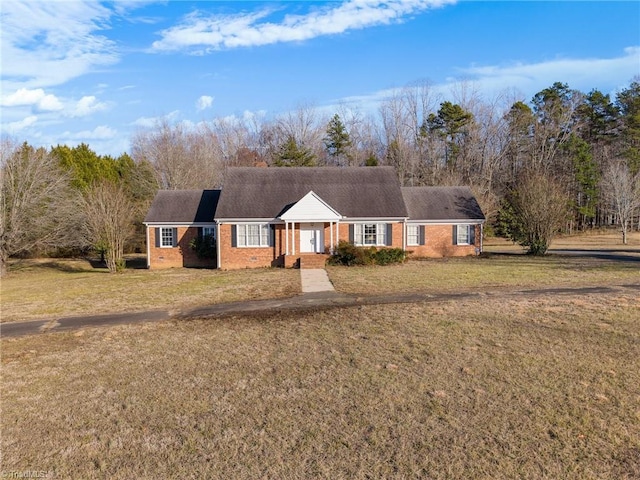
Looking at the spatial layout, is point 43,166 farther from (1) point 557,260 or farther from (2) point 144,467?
(1) point 557,260

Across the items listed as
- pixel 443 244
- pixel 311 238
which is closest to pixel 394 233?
pixel 443 244

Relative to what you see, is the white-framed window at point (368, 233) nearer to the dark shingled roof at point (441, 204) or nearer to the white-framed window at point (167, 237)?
the dark shingled roof at point (441, 204)

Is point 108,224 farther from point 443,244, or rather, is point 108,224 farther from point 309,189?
point 443,244

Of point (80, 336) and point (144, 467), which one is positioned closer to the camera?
point (144, 467)

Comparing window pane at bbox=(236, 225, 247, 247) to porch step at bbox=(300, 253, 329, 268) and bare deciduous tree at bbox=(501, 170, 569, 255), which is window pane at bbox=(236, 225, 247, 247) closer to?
porch step at bbox=(300, 253, 329, 268)

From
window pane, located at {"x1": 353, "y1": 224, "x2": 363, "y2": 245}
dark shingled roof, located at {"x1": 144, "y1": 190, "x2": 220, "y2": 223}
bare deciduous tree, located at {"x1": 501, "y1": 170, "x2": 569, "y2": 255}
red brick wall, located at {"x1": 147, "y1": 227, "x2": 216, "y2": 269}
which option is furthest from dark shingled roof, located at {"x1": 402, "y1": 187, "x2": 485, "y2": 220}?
A: red brick wall, located at {"x1": 147, "y1": 227, "x2": 216, "y2": 269}

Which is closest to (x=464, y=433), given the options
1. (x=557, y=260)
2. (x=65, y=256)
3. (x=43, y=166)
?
(x=557, y=260)

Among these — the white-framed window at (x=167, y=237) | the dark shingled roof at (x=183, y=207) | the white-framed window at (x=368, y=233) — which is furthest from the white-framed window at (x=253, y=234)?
the white-framed window at (x=368, y=233)
